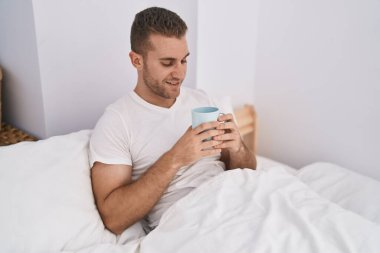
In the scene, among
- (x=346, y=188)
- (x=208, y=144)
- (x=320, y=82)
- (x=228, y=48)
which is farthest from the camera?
(x=228, y=48)

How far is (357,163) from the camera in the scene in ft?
5.52

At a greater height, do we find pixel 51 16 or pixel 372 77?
pixel 51 16

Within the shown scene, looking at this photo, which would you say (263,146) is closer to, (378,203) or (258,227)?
(378,203)

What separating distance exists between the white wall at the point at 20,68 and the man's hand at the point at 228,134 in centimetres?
68

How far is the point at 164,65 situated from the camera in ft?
3.71

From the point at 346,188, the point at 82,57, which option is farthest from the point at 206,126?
the point at 346,188

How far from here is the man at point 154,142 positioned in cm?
101

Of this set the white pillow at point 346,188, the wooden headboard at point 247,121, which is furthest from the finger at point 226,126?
the wooden headboard at point 247,121

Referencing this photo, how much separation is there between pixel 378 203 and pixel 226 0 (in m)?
1.20

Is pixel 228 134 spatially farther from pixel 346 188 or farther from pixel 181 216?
pixel 346 188

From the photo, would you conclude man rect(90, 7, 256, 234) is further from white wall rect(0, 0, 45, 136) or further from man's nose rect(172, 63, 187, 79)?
white wall rect(0, 0, 45, 136)

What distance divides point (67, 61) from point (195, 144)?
623mm

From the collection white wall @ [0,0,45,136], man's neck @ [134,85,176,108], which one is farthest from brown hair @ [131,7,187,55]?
white wall @ [0,0,45,136]

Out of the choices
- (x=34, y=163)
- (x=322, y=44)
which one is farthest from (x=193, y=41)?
(x=34, y=163)
